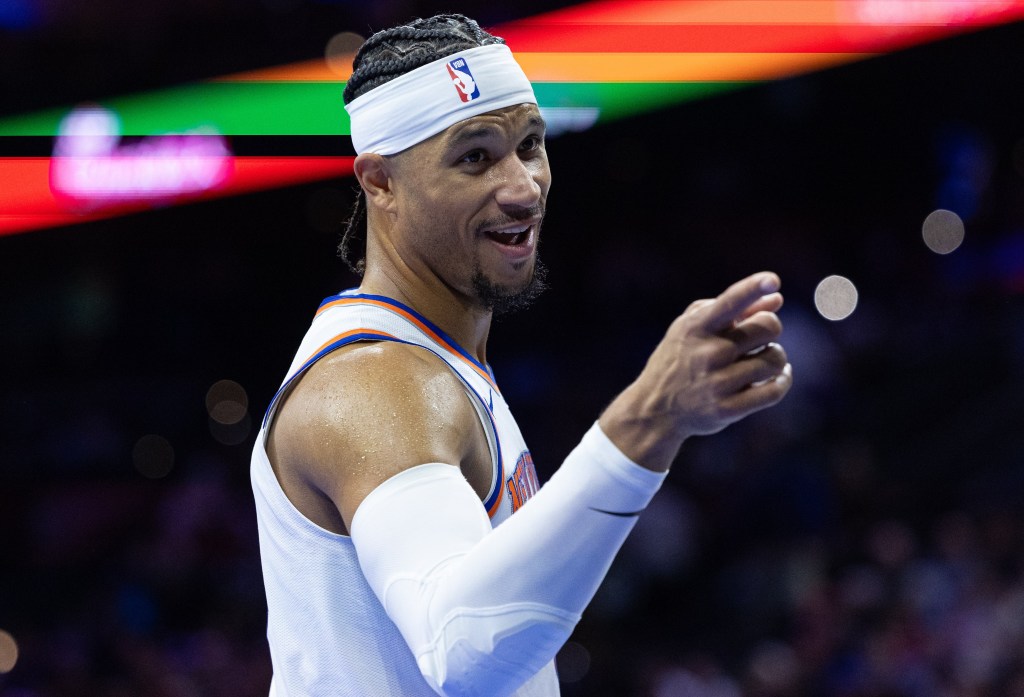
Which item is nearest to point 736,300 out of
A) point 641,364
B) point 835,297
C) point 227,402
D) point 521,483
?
point 521,483

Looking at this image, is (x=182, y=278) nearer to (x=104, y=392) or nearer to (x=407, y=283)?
(x=104, y=392)

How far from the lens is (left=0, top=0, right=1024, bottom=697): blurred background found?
7480 mm

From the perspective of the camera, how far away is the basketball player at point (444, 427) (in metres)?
1.70

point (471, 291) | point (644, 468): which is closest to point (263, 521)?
point (471, 291)

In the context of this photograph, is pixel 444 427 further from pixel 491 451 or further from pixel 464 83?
pixel 464 83

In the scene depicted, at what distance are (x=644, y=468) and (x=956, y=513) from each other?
7.15 meters

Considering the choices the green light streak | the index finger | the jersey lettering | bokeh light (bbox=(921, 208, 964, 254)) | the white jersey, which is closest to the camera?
the index finger

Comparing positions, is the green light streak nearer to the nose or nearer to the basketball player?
the basketball player

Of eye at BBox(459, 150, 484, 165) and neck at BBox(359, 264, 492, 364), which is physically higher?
eye at BBox(459, 150, 484, 165)

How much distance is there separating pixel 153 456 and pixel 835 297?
592cm

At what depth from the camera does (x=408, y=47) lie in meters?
2.64

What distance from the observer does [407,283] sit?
8.35ft

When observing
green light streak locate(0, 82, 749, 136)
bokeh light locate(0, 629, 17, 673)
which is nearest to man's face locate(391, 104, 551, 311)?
green light streak locate(0, 82, 749, 136)

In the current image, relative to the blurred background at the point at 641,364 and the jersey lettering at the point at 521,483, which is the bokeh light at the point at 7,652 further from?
the jersey lettering at the point at 521,483
